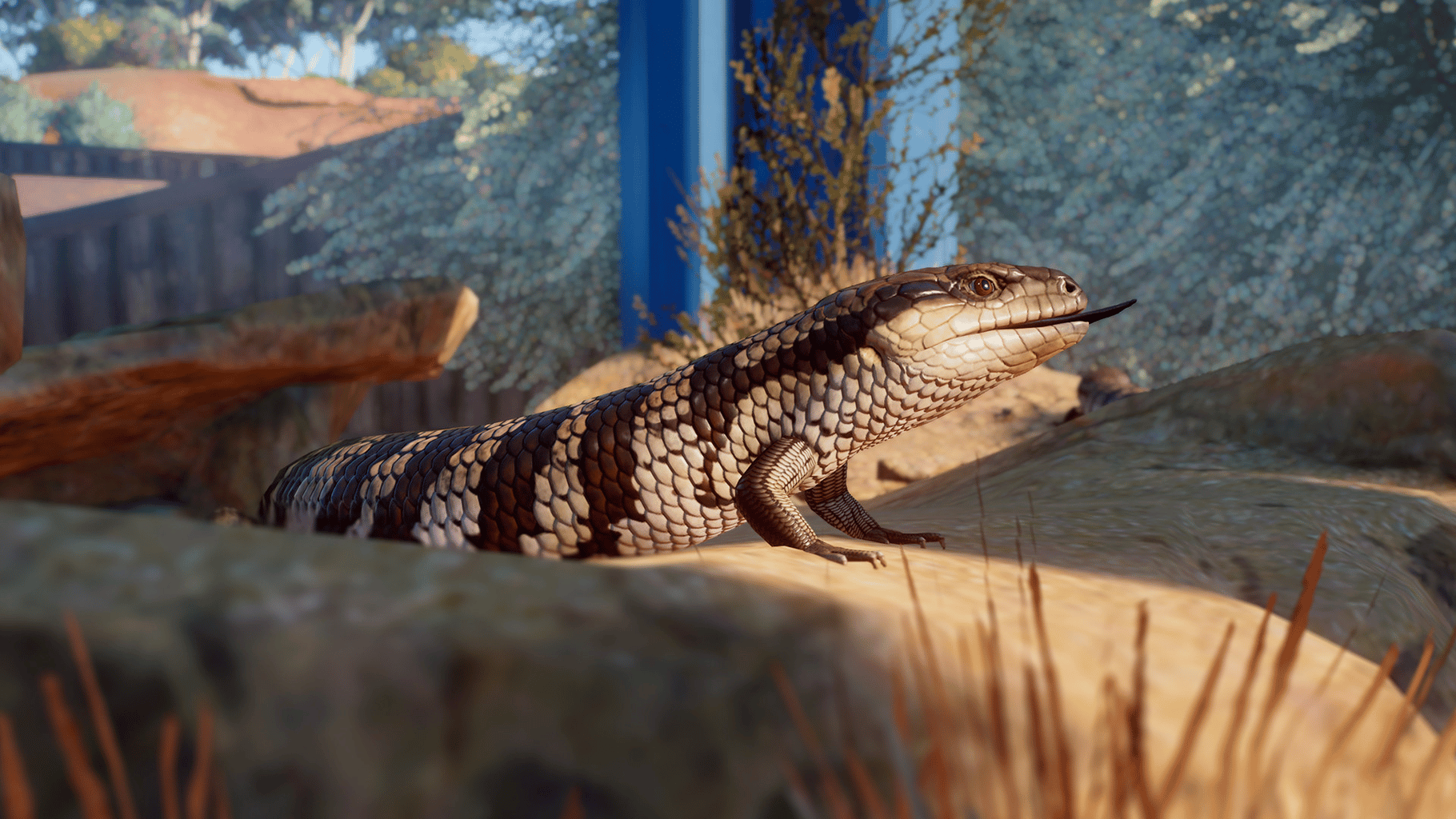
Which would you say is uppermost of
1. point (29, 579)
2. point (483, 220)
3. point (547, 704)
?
point (483, 220)

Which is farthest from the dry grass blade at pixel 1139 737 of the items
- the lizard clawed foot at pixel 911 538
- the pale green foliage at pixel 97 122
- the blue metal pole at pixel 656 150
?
the pale green foliage at pixel 97 122

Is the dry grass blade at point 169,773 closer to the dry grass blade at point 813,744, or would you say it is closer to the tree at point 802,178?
the dry grass blade at point 813,744

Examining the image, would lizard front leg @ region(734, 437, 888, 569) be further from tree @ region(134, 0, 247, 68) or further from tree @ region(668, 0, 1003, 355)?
tree @ region(134, 0, 247, 68)

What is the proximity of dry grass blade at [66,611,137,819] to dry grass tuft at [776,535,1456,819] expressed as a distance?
1.43ft

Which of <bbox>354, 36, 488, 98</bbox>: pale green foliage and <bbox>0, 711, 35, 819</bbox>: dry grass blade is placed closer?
<bbox>0, 711, 35, 819</bbox>: dry grass blade

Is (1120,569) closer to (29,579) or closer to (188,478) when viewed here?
(29,579)

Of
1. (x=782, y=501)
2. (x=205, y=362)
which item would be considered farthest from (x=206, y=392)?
(x=782, y=501)

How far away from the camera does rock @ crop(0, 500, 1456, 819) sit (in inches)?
24.0

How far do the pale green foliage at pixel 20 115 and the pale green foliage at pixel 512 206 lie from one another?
265 centimetres

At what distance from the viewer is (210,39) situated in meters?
10.3

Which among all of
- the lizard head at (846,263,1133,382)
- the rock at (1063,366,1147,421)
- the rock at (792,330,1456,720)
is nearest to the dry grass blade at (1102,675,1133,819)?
the rock at (792,330,1456,720)

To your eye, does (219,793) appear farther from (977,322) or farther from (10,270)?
(10,270)

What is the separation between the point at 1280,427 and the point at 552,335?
6.58 metres

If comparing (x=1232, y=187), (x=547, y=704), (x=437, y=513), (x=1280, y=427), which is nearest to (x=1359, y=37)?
(x=1232, y=187)
